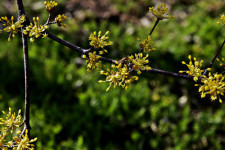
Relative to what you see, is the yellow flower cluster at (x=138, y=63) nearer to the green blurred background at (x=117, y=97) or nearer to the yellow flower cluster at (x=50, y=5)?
the yellow flower cluster at (x=50, y=5)

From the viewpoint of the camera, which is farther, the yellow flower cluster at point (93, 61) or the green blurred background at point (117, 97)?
the green blurred background at point (117, 97)

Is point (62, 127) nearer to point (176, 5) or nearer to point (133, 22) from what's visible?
point (133, 22)

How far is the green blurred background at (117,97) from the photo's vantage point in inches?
112

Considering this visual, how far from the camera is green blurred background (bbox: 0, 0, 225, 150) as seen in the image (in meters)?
2.85

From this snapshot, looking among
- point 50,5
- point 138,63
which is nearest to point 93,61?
point 138,63

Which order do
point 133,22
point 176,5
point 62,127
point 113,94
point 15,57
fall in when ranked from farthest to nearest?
point 176,5, point 133,22, point 15,57, point 113,94, point 62,127

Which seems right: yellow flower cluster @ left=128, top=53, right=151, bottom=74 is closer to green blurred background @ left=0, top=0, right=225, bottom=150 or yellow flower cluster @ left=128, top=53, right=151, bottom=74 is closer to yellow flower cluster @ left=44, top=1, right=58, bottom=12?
yellow flower cluster @ left=44, top=1, right=58, bottom=12

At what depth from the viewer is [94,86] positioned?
3.21 meters

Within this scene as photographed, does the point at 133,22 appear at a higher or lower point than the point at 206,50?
higher

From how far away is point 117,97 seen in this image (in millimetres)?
3070

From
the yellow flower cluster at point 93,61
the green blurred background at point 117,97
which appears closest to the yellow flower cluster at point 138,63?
the yellow flower cluster at point 93,61

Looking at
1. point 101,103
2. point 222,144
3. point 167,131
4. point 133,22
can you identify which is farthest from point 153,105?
point 133,22

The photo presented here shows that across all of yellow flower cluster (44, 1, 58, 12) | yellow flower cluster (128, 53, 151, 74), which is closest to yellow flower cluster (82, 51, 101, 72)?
yellow flower cluster (128, 53, 151, 74)

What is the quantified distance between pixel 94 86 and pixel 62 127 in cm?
67
